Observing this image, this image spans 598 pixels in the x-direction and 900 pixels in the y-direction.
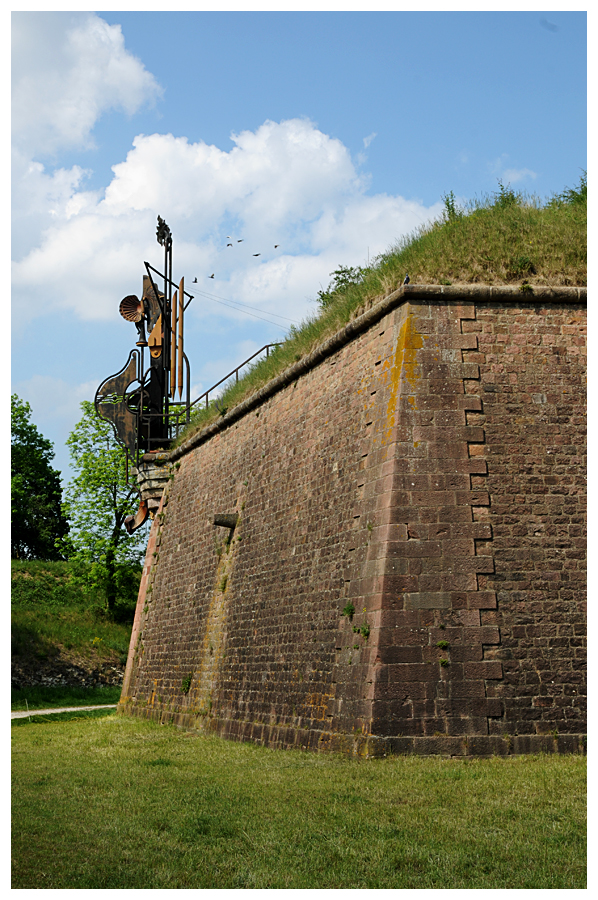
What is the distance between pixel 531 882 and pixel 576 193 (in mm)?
12779

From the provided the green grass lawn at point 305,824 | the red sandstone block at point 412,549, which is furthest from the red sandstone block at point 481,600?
the green grass lawn at point 305,824

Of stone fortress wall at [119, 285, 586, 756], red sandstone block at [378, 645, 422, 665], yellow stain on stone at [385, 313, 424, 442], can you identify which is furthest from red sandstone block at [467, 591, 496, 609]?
yellow stain on stone at [385, 313, 424, 442]

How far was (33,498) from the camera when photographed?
136 feet

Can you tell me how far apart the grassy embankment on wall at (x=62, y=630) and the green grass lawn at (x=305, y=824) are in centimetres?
1745

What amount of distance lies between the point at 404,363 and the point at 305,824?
19.6 feet

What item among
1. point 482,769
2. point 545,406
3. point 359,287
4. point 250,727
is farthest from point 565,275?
point 250,727

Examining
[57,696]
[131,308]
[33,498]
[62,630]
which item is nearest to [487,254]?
[131,308]

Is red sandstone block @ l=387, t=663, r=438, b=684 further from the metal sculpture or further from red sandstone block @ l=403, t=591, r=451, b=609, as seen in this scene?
the metal sculpture

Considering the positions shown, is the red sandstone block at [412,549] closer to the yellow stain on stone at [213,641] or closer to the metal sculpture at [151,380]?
the yellow stain on stone at [213,641]

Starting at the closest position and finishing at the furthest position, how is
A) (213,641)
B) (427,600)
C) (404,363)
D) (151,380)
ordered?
(427,600) → (404,363) → (213,641) → (151,380)

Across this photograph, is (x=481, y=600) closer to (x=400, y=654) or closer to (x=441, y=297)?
(x=400, y=654)

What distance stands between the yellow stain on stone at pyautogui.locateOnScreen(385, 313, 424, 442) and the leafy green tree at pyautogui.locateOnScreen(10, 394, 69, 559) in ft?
104

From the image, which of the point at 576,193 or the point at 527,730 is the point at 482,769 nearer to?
the point at 527,730

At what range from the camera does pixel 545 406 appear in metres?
10.4
